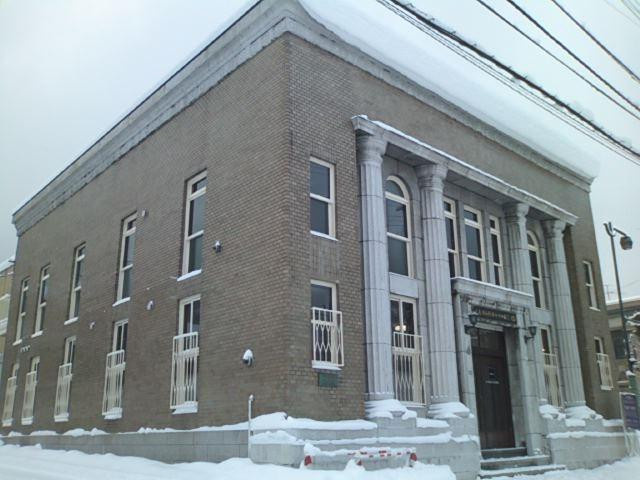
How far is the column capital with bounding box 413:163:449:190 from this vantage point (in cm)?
1738

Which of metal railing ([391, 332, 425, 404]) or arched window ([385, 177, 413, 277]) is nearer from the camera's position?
metal railing ([391, 332, 425, 404])

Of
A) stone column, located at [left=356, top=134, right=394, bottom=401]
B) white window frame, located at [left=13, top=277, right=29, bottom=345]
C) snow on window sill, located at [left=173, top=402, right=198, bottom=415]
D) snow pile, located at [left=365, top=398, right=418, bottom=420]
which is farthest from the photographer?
white window frame, located at [left=13, top=277, right=29, bottom=345]

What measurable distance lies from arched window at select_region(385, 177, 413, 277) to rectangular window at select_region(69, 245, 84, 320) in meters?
11.7

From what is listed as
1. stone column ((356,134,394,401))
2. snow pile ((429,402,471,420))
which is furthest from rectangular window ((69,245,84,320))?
snow pile ((429,402,471,420))

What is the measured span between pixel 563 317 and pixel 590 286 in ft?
11.1

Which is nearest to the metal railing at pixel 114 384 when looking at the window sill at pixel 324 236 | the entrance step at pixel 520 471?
the window sill at pixel 324 236

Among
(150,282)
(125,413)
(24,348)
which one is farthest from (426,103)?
(24,348)

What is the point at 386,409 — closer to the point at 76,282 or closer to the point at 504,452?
the point at 504,452

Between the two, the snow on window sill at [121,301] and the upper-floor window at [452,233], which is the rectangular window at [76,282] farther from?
the upper-floor window at [452,233]

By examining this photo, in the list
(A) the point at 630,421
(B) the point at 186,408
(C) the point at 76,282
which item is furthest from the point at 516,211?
(C) the point at 76,282

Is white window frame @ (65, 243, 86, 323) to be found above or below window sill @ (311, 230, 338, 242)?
above

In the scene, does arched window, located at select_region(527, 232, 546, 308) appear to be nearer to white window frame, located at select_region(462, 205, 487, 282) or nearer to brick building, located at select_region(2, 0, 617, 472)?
brick building, located at select_region(2, 0, 617, 472)

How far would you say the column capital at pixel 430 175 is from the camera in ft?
57.0

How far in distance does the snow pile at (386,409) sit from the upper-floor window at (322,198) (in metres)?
3.80
